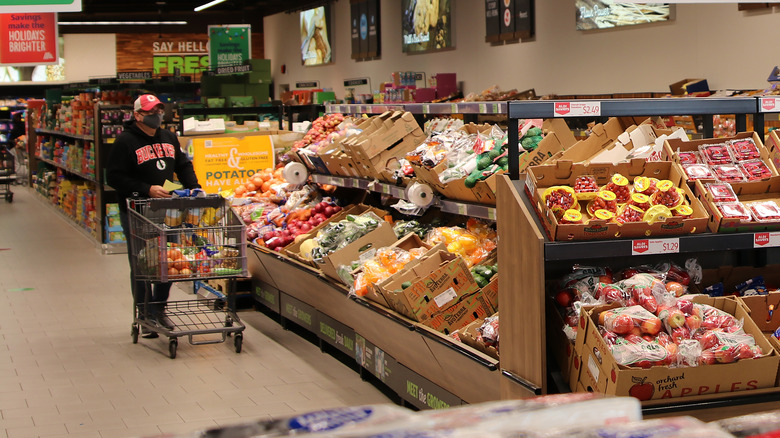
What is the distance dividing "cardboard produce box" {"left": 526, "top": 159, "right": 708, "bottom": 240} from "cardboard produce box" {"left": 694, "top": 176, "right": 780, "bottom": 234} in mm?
44

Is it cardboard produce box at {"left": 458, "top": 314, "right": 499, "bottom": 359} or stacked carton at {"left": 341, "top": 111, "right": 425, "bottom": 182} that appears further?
stacked carton at {"left": 341, "top": 111, "right": 425, "bottom": 182}

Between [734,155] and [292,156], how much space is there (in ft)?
15.1

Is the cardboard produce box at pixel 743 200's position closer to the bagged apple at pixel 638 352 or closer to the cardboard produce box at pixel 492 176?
the bagged apple at pixel 638 352

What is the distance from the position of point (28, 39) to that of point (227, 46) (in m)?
4.83

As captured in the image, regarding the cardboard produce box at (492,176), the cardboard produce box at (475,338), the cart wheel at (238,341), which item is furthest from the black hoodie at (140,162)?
the cardboard produce box at (475,338)

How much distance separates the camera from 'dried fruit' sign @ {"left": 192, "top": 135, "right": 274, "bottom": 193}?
8.74m

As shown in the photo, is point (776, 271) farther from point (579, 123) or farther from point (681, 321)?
point (579, 123)

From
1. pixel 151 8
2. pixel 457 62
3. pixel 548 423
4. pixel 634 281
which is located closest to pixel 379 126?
pixel 634 281

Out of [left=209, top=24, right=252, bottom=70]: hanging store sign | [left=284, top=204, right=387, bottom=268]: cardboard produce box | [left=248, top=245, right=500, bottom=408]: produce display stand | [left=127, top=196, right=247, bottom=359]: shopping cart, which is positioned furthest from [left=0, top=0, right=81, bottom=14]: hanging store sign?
[left=209, top=24, right=252, bottom=70]: hanging store sign

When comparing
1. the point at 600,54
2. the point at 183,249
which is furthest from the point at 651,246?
the point at 600,54

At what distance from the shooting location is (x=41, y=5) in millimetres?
5141

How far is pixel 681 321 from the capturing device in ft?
10.2

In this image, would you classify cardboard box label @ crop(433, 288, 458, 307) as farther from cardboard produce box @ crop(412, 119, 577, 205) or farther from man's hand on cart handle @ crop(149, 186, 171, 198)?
man's hand on cart handle @ crop(149, 186, 171, 198)

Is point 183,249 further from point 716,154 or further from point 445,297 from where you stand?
point 716,154
